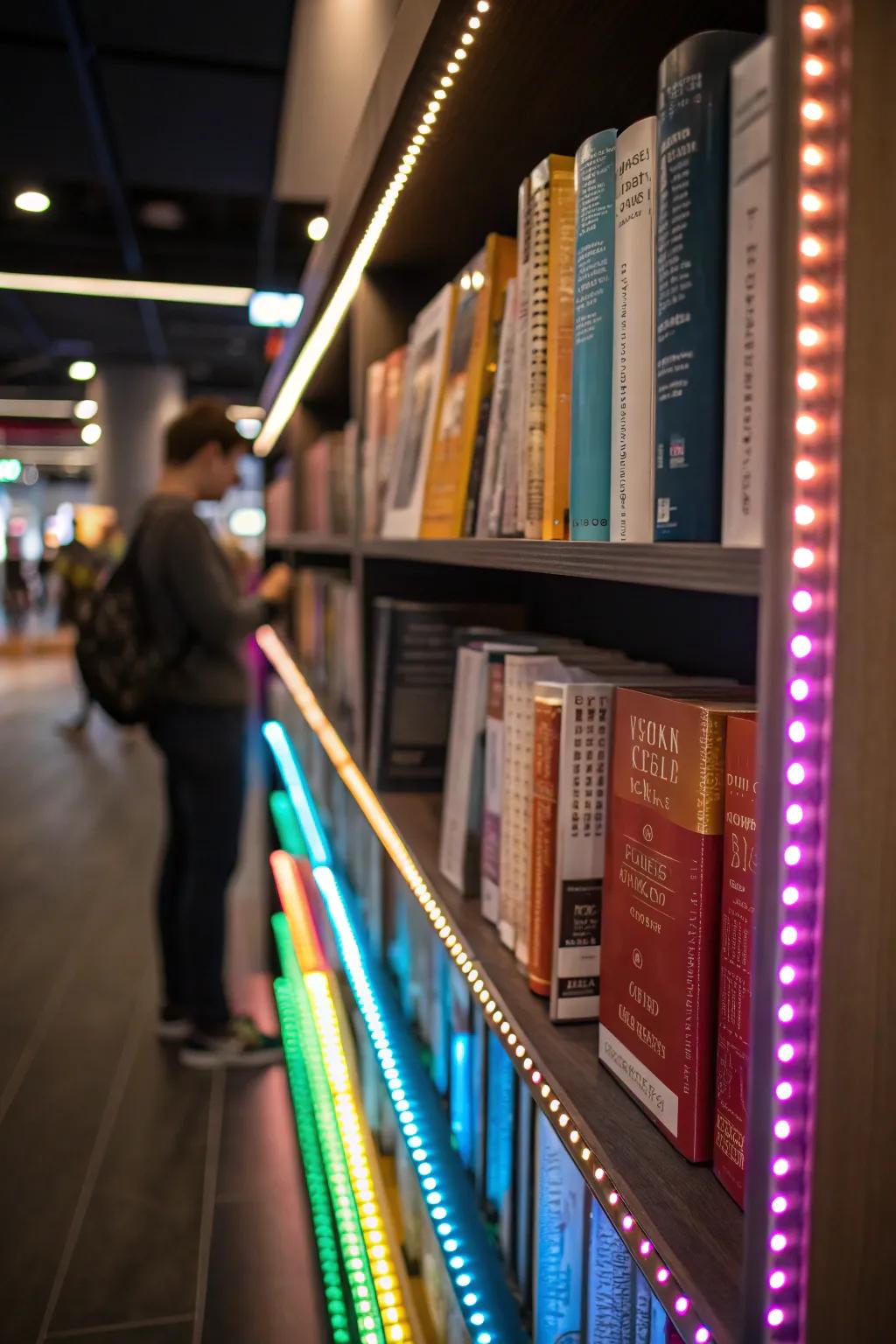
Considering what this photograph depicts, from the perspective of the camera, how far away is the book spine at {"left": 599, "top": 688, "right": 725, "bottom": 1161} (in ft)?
2.10

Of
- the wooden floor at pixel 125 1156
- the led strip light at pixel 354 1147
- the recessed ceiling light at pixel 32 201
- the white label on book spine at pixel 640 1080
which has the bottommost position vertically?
the wooden floor at pixel 125 1156

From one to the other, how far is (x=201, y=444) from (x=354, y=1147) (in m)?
1.79

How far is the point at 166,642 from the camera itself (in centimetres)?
256

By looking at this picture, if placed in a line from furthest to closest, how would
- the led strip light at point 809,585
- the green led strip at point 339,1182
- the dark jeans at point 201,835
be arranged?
1. the dark jeans at point 201,835
2. the green led strip at point 339,1182
3. the led strip light at point 809,585

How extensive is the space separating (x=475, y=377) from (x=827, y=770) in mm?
733

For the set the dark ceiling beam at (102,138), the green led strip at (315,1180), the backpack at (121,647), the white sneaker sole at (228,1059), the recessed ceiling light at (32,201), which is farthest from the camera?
the recessed ceiling light at (32,201)

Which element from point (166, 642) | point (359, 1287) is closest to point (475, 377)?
point (359, 1287)

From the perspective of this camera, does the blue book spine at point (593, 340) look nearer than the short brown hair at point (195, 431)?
Yes

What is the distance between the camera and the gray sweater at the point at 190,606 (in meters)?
2.53

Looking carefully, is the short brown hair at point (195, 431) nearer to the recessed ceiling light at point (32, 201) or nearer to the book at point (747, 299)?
the book at point (747, 299)

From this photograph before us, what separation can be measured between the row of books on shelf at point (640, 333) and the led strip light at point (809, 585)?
1.1 inches

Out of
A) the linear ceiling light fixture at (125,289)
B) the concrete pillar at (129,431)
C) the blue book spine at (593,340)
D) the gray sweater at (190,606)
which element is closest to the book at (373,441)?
the blue book spine at (593,340)

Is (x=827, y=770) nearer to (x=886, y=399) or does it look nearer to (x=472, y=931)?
(x=886, y=399)

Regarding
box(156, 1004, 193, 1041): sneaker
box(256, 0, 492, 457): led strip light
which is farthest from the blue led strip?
box(156, 1004, 193, 1041): sneaker
